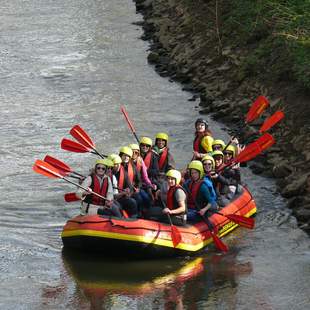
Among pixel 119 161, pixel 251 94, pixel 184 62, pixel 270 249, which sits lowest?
pixel 184 62

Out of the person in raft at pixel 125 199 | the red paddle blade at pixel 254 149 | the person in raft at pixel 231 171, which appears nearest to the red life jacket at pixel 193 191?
the person in raft at pixel 125 199

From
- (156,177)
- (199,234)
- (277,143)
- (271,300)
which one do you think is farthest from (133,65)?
(271,300)

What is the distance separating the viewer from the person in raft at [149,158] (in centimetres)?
1577

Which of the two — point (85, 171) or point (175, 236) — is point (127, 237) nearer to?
point (175, 236)

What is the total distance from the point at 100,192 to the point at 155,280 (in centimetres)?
163

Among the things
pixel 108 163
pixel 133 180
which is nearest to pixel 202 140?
pixel 133 180

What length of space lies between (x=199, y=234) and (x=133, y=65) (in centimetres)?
1346

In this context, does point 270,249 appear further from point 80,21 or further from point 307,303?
point 80,21

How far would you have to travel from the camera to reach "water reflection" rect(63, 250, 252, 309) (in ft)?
41.4

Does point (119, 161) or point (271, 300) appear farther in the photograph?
point (119, 161)

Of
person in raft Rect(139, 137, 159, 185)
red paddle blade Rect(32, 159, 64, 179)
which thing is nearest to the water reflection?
red paddle blade Rect(32, 159, 64, 179)

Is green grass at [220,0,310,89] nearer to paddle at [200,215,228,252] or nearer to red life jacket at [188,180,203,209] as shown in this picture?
red life jacket at [188,180,203,209]

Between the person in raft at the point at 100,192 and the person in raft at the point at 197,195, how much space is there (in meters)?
1.17

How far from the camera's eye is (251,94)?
70.3 feet
